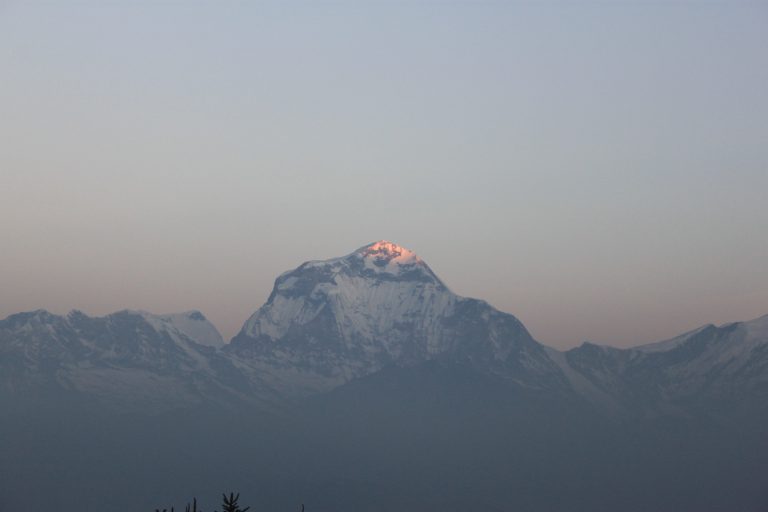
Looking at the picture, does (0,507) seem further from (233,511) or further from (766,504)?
(766,504)

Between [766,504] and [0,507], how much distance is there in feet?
181

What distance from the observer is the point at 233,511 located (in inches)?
2569

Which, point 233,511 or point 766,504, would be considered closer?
point 233,511

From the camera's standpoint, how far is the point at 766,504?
104 meters

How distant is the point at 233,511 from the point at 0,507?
924 centimetres

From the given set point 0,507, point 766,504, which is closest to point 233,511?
point 0,507

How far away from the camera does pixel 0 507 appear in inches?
2564

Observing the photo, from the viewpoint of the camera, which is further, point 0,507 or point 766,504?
point 766,504

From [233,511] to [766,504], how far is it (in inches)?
1931
